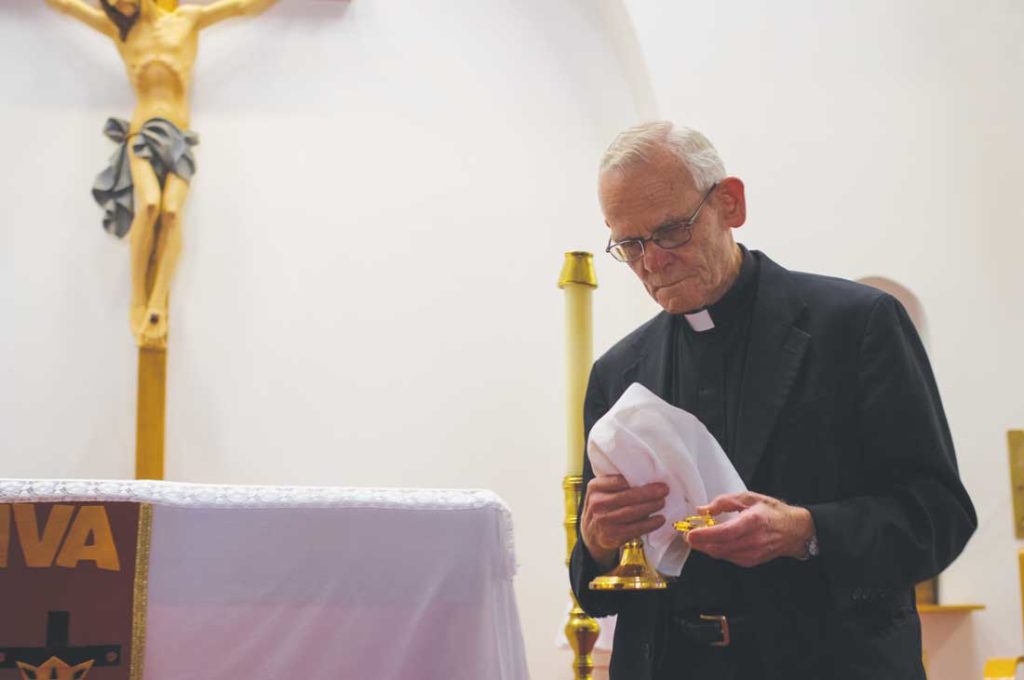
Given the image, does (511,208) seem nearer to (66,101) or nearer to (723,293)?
(66,101)

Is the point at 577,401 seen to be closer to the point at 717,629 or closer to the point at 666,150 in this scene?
the point at 666,150

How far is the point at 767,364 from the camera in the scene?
6.92 ft

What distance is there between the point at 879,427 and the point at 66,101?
5.07m

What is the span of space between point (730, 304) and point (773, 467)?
0.37 meters

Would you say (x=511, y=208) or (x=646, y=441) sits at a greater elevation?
(x=511, y=208)

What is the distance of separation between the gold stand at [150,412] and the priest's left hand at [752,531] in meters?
4.10

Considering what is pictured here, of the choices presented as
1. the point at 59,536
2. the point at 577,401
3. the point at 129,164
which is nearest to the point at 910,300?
the point at 577,401

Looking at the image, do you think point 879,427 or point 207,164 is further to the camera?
point 207,164

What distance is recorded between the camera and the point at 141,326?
5672 mm

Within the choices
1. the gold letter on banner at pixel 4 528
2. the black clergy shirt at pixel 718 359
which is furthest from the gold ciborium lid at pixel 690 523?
the gold letter on banner at pixel 4 528

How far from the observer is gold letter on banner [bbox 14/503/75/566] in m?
2.59

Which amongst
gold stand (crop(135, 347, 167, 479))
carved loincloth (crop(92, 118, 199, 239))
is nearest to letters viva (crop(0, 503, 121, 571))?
gold stand (crop(135, 347, 167, 479))

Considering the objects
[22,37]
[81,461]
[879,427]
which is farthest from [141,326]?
[879,427]

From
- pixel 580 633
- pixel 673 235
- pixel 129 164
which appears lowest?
pixel 580 633
